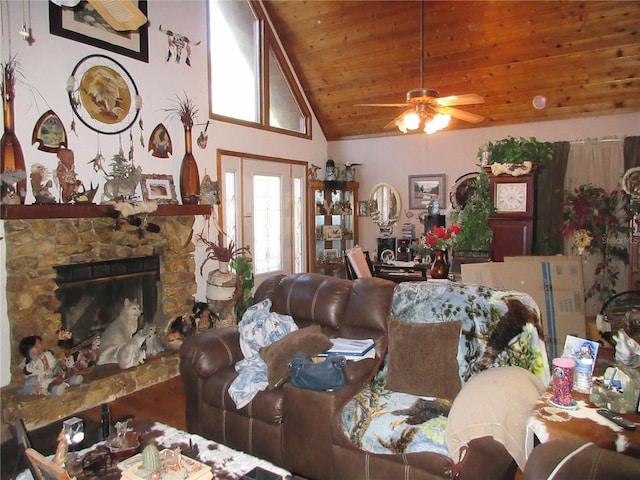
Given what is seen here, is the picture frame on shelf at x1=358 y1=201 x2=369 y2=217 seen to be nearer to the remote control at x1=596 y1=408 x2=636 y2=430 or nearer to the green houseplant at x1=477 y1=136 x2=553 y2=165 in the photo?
the green houseplant at x1=477 y1=136 x2=553 y2=165

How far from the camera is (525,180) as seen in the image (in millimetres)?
4605

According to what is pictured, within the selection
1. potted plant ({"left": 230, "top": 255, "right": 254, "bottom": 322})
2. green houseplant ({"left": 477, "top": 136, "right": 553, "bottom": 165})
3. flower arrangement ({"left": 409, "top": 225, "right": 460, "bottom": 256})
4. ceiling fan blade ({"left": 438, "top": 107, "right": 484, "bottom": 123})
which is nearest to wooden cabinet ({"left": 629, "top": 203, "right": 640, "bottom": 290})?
green houseplant ({"left": 477, "top": 136, "right": 553, "bottom": 165})

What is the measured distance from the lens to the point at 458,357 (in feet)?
7.89

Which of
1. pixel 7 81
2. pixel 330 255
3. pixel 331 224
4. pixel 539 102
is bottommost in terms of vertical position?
pixel 330 255

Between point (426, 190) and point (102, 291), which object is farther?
point (426, 190)

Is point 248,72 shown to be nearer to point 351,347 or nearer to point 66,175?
point 66,175

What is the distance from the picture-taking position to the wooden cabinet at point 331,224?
6375 millimetres

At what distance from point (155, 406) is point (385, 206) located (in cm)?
418

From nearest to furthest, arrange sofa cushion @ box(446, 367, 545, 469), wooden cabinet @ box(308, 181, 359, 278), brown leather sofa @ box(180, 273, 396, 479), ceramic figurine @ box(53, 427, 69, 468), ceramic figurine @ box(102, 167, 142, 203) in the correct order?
ceramic figurine @ box(53, 427, 69, 468) < sofa cushion @ box(446, 367, 545, 469) < brown leather sofa @ box(180, 273, 396, 479) < ceramic figurine @ box(102, 167, 142, 203) < wooden cabinet @ box(308, 181, 359, 278)

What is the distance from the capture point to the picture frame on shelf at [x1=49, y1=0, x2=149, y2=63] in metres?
3.42

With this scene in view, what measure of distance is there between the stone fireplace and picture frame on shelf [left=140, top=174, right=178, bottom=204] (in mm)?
177

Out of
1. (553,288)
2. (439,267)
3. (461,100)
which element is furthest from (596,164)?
(461,100)

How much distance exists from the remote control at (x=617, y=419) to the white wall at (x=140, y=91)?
354 centimetres

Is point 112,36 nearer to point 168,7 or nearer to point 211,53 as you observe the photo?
point 168,7
